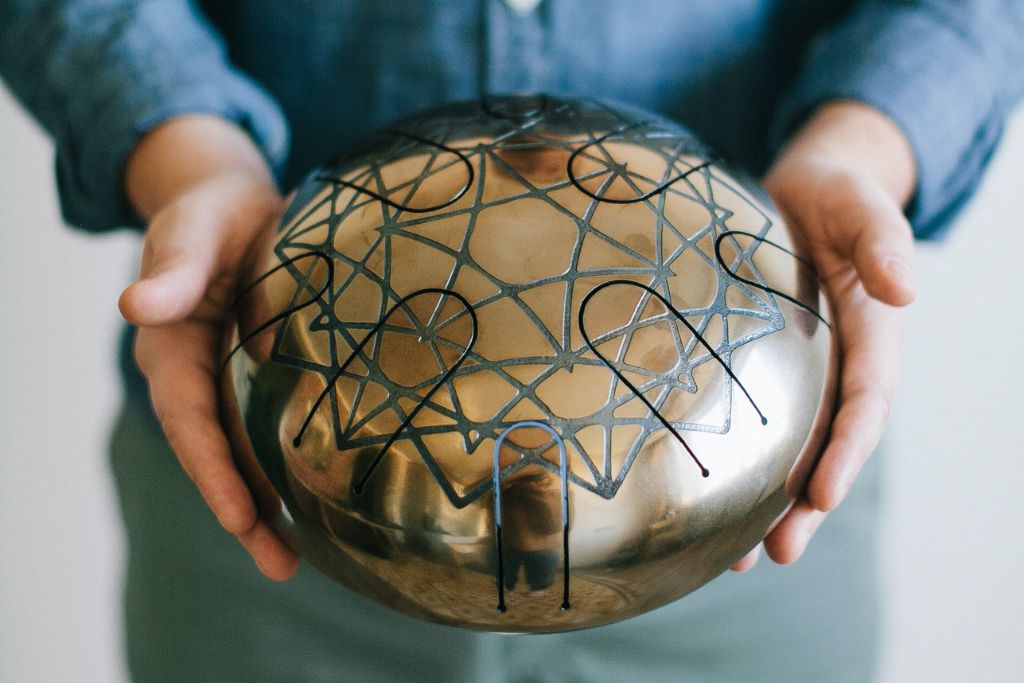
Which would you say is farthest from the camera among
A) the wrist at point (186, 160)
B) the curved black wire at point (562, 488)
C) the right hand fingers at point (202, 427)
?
the wrist at point (186, 160)

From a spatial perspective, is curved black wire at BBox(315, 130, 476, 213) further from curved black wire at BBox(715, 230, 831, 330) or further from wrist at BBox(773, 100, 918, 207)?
wrist at BBox(773, 100, 918, 207)

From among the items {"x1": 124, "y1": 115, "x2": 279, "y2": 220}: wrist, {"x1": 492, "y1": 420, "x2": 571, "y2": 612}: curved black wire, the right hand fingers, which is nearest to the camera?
{"x1": 492, "y1": 420, "x2": 571, "y2": 612}: curved black wire

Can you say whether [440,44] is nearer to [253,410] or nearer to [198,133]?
[198,133]

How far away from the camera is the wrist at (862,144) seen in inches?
27.9

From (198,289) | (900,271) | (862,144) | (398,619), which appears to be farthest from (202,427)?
(862,144)

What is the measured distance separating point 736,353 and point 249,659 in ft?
1.88

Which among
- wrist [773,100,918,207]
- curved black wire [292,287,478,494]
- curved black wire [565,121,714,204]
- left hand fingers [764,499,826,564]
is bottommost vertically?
left hand fingers [764,499,826,564]

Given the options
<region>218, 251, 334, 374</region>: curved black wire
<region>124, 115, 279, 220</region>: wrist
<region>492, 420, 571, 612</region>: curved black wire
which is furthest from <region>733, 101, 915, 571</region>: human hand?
<region>124, 115, 279, 220</region>: wrist

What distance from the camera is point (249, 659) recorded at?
83 centimetres

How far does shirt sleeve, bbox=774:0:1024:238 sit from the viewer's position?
2.41 ft

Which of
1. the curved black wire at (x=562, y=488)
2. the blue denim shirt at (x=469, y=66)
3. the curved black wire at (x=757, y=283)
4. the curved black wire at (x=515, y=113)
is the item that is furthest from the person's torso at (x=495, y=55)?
the curved black wire at (x=562, y=488)

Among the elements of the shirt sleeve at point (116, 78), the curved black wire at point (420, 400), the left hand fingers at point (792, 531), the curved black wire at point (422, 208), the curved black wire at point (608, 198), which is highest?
the curved black wire at point (608, 198)

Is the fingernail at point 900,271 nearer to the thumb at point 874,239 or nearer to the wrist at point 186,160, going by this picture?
the thumb at point 874,239

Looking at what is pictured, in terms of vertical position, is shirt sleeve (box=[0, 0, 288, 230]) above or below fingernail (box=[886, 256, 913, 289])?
below
